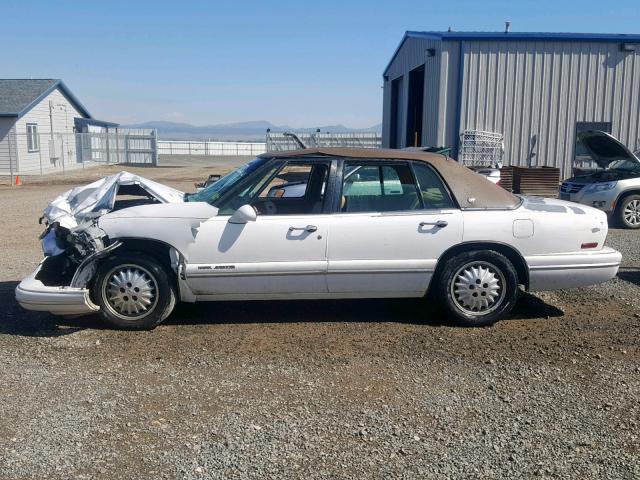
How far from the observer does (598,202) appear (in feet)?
39.1

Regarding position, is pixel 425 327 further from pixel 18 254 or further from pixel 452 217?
pixel 18 254

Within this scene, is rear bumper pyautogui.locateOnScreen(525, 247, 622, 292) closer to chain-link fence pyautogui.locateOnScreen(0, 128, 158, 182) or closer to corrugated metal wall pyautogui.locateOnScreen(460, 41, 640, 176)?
corrugated metal wall pyautogui.locateOnScreen(460, 41, 640, 176)

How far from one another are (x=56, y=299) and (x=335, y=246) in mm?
2313

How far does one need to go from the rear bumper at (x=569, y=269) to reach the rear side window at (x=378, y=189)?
3.85 feet

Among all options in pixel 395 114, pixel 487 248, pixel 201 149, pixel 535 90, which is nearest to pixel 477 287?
pixel 487 248

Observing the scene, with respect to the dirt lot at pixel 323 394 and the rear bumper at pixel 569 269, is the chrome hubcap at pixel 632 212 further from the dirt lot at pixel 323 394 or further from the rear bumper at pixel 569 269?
the rear bumper at pixel 569 269

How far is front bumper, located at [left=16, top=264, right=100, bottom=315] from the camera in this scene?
17.9 ft

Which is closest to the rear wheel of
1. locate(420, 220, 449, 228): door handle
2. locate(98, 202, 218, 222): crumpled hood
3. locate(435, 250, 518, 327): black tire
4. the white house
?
locate(435, 250, 518, 327): black tire

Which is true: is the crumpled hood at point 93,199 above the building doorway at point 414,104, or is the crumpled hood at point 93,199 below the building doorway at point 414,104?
below

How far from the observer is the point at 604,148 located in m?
11.9

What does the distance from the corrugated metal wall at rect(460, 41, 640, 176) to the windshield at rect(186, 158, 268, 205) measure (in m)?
12.7

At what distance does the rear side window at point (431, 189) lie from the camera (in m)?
5.90

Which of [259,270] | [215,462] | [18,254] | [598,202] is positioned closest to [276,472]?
[215,462]

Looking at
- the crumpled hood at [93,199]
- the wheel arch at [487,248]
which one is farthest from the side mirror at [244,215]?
the wheel arch at [487,248]
